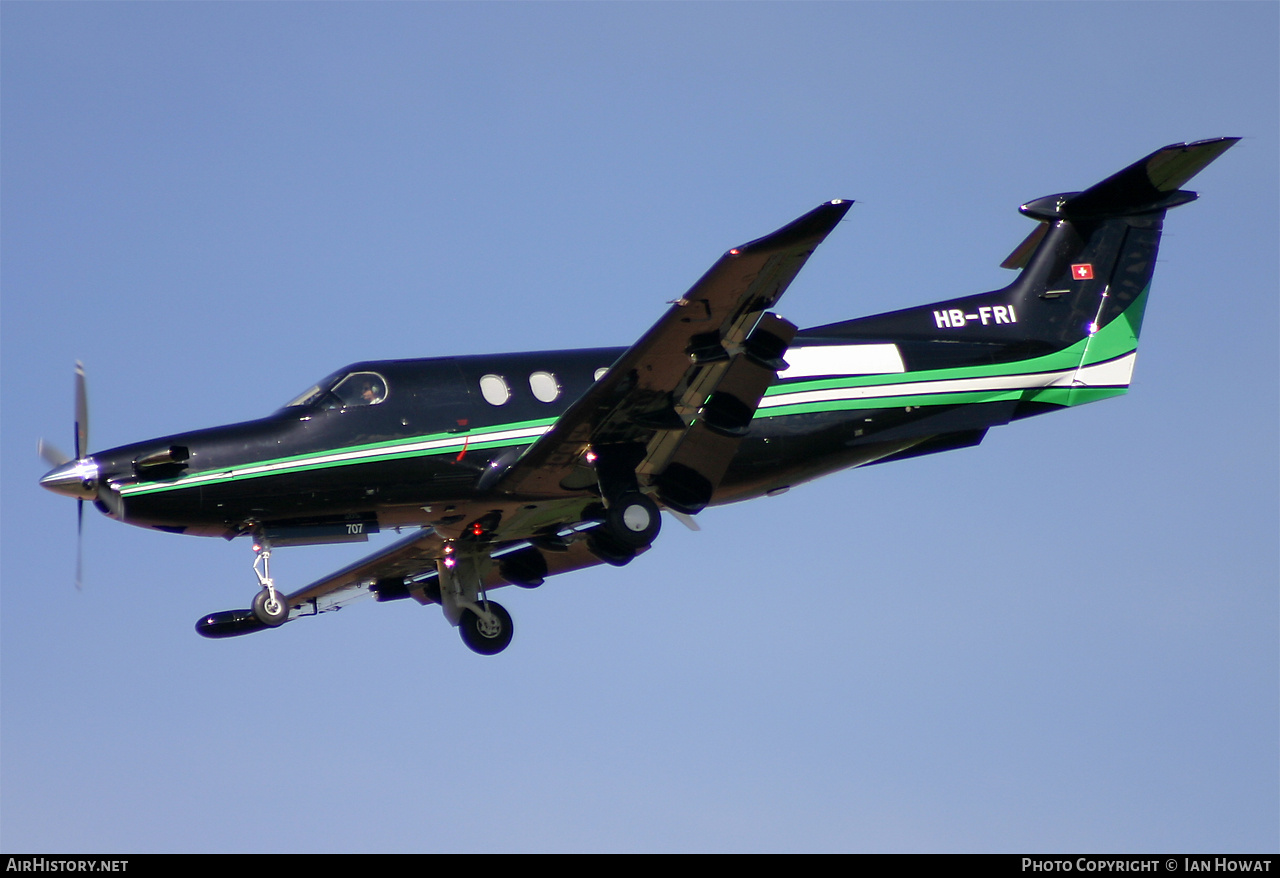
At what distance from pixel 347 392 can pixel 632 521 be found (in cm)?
444

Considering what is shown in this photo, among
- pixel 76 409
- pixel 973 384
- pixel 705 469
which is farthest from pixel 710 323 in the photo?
pixel 76 409

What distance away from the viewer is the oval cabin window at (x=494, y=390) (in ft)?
68.0

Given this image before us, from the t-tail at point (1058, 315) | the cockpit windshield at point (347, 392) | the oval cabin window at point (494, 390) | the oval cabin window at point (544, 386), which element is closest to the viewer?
the cockpit windshield at point (347, 392)

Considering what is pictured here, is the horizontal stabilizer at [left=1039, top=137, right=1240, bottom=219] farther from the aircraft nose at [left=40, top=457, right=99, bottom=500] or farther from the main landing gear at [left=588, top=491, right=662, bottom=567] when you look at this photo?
the aircraft nose at [left=40, top=457, right=99, bottom=500]

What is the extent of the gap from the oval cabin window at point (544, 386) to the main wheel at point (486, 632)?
15.1ft

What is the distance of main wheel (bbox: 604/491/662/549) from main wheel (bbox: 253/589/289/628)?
15.4 ft

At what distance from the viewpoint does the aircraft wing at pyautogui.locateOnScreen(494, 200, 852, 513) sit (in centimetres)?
1781

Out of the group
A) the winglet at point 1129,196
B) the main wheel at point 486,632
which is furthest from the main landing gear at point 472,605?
the winglet at point 1129,196

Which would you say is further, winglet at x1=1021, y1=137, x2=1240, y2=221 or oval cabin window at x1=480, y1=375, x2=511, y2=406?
winglet at x1=1021, y1=137, x2=1240, y2=221

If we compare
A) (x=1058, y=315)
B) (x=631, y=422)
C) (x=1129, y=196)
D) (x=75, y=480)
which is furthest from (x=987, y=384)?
(x=75, y=480)

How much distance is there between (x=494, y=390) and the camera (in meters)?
20.8

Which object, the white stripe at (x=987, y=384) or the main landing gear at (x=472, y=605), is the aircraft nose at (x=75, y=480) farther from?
the white stripe at (x=987, y=384)

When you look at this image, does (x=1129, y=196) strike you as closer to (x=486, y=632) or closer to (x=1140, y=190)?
(x=1140, y=190)

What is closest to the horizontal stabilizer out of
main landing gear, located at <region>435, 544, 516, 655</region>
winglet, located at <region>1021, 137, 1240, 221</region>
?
winglet, located at <region>1021, 137, 1240, 221</region>
